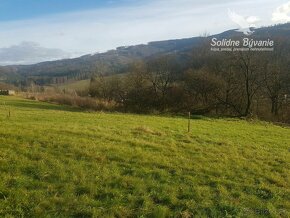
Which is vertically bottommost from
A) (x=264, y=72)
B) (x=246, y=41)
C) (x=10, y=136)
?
(x=10, y=136)

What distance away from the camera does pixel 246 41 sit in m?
58.1

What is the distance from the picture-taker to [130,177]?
11805 millimetres

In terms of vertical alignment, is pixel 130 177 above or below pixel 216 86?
below

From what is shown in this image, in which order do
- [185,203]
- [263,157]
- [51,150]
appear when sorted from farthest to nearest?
1. [263,157]
2. [51,150]
3. [185,203]

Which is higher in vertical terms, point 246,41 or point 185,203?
point 246,41

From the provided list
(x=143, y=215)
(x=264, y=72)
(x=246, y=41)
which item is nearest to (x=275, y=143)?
(x=143, y=215)

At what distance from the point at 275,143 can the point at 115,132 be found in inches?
393

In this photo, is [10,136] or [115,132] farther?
[115,132]

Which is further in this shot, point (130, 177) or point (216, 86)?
point (216, 86)

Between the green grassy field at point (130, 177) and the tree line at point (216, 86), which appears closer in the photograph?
the green grassy field at point (130, 177)

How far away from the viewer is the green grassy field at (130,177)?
961cm

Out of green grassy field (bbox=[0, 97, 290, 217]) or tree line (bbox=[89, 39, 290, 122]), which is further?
tree line (bbox=[89, 39, 290, 122])

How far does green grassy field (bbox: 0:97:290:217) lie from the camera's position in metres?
9.61

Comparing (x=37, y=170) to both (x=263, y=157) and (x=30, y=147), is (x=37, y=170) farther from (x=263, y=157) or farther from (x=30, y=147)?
(x=263, y=157)
